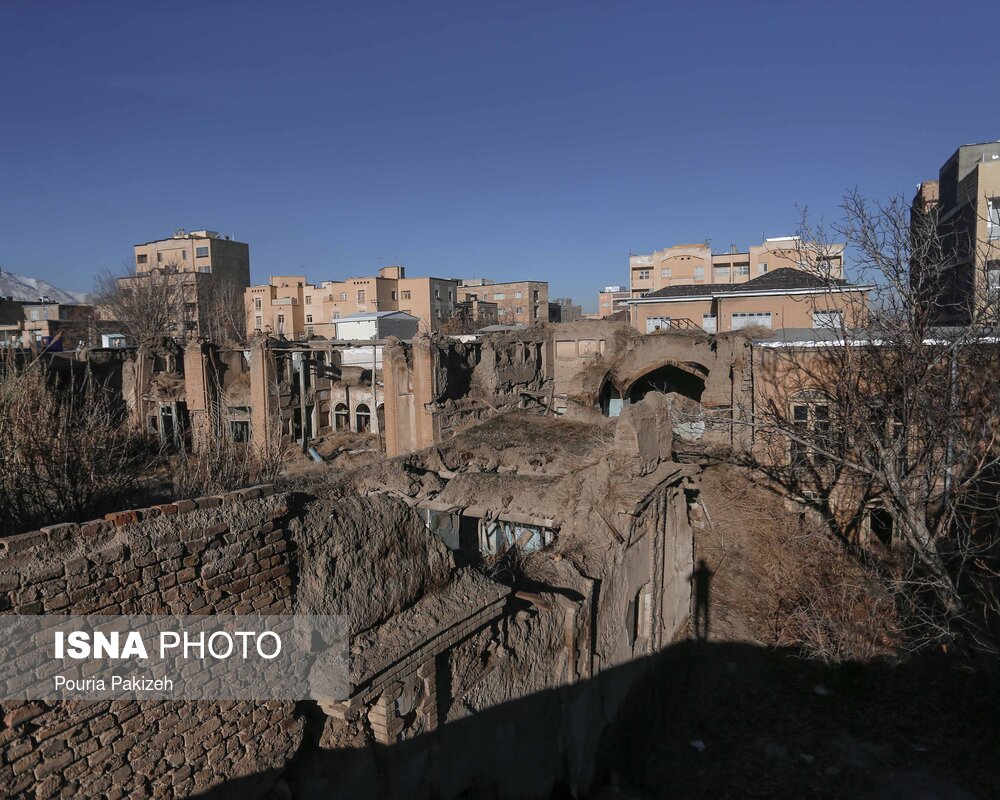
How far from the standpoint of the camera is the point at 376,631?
5492 mm

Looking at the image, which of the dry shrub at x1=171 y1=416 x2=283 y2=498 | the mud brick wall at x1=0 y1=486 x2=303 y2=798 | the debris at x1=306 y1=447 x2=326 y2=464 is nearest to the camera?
the mud brick wall at x1=0 y1=486 x2=303 y2=798

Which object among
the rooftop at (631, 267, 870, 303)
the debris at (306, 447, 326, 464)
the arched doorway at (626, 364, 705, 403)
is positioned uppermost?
the rooftop at (631, 267, 870, 303)

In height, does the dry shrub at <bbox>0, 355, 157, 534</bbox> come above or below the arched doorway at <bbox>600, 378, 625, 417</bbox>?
above

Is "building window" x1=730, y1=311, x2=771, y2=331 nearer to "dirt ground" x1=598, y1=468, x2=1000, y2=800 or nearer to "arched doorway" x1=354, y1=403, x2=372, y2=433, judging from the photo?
"dirt ground" x1=598, y1=468, x2=1000, y2=800

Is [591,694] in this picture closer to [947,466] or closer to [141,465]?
[141,465]

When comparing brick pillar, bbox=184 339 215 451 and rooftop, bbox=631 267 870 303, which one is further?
brick pillar, bbox=184 339 215 451

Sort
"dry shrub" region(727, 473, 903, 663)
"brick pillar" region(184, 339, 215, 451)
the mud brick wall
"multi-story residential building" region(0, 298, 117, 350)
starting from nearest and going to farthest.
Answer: the mud brick wall → "dry shrub" region(727, 473, 903, 663) → "brick pillar" region(184, 339, 215, 451) → "multi-story residential building" region(0, 298, 117, 350)

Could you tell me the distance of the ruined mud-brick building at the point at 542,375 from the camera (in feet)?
78.3

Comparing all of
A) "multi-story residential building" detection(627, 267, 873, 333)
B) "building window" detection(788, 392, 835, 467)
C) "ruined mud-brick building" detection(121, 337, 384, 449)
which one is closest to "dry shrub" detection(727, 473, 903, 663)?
"building window" detection(788, 392, 835, 467)

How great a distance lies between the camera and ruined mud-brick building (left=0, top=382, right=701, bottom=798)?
376cm

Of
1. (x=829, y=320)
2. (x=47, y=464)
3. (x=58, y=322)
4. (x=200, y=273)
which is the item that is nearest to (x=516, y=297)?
(x=200, y=273)

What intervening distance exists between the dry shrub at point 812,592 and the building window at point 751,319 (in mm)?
10659

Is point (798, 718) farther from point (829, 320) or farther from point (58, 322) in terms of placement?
point (58, 322)

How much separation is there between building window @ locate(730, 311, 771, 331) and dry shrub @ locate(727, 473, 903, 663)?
1066 cm
